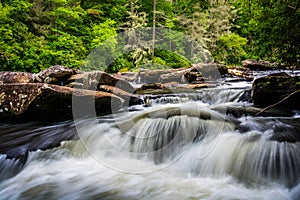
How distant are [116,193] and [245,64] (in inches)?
583

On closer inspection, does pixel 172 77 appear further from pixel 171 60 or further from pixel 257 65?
pixel 171 60

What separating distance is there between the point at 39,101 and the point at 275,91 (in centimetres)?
560

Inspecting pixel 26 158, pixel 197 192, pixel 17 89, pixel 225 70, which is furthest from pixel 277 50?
pixel 225 70

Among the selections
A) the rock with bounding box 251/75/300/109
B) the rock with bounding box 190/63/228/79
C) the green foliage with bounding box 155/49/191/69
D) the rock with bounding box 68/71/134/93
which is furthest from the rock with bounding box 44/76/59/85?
the green foliage with bounding box 155/49/191/69

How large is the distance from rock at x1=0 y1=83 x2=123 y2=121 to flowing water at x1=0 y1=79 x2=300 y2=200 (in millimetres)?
421

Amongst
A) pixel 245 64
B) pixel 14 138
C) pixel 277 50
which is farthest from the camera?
pixel 245 64

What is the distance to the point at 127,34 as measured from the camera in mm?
20062

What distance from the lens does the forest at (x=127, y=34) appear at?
13.6 ft

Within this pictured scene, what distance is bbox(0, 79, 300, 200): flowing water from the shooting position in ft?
10.3

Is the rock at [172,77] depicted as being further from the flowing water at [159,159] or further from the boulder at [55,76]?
the flowing water at [159,159]

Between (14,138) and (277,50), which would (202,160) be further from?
(14,138)

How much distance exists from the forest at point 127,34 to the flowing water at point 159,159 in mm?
1455

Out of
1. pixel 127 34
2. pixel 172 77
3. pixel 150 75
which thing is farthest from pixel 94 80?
pixel 127 34

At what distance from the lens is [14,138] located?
16.0 feet
